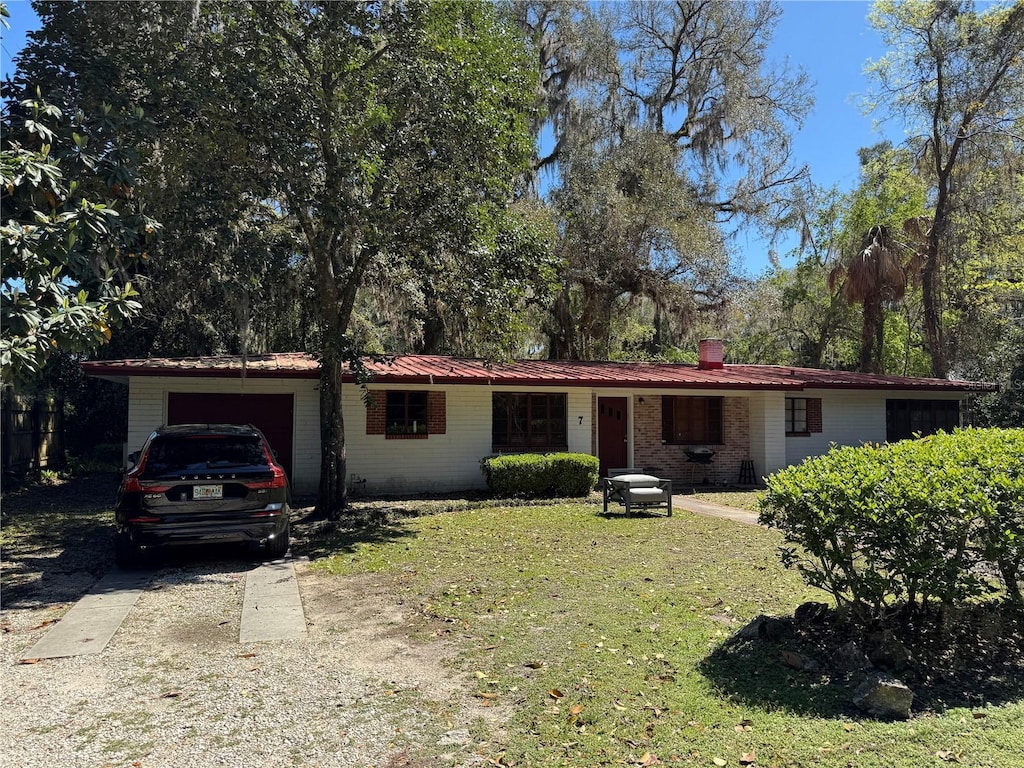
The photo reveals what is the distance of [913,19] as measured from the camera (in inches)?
839

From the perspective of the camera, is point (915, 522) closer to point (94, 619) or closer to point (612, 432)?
point (94, 619)

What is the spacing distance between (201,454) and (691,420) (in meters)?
13.0

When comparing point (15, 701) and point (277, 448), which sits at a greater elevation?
point (277, 448)

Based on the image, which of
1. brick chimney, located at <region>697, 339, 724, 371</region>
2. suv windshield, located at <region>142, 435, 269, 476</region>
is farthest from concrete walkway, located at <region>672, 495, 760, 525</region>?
suv windshield, located at <region>142, 435, 269, 476</region>

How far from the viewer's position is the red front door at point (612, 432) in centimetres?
1712

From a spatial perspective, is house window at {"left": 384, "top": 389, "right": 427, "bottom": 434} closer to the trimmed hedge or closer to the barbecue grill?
the trimmed hedge

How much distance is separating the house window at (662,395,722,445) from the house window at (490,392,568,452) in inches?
125

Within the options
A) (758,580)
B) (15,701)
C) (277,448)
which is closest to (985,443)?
(758,580)

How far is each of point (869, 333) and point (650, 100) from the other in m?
11.8

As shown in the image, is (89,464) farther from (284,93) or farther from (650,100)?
(650,100)

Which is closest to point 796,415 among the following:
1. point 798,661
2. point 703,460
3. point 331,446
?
point 703,460

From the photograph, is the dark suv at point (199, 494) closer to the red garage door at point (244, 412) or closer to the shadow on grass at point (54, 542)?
the shadow on grass at point (54, 542)

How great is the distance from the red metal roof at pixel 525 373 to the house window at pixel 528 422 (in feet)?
2.28

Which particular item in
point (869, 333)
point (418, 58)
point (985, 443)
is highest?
point (418, 58)
